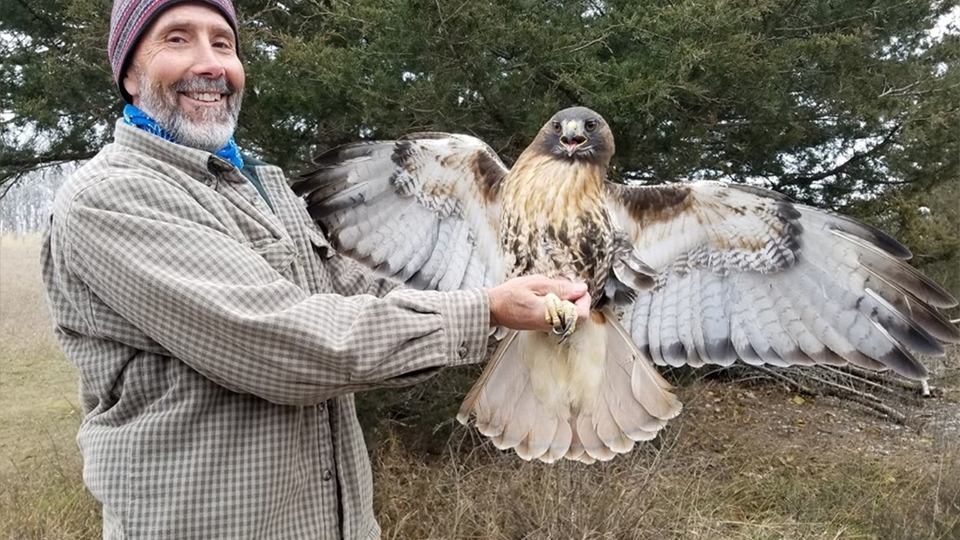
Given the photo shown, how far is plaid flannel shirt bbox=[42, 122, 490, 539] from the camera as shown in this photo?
1.33 metres

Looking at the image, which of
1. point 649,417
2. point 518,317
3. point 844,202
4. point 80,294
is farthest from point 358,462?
point 844,202

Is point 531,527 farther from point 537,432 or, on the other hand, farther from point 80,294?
point 80,294

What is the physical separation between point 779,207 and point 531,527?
7.89 ft

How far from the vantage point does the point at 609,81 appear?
3.35 m

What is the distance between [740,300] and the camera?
2.54 metres

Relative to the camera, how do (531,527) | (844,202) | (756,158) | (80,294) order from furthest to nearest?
1. (844,202)
2. (756,158)
3. (531,527)
4. (80,294)

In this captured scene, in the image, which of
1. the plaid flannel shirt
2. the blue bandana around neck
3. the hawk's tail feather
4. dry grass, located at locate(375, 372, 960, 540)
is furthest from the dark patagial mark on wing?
dry grass, located at locate(375, 372, 960, 540)

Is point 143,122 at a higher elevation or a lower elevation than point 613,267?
higher

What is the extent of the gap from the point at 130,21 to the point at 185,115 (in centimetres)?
26

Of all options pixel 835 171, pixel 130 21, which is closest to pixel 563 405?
pixel 130 21

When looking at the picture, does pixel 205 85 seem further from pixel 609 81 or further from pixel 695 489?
pixel 695 489

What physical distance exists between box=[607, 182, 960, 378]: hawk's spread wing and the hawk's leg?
109 centimetres

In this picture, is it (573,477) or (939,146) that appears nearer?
(573,477)

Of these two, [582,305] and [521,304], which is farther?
[582,305]
